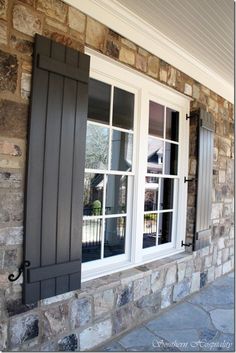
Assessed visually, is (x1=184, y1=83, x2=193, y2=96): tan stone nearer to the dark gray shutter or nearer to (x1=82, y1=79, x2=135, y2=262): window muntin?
the dark gray shutter

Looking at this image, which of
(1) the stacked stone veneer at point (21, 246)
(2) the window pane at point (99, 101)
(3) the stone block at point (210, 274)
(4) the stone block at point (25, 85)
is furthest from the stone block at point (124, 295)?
(4) the stone block at point (25, 85)

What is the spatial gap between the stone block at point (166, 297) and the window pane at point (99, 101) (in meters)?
1.97

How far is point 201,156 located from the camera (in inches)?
147

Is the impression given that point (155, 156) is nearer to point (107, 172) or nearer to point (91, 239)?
point (107, 172)

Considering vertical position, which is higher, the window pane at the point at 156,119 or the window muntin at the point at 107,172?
the window pane at the point at 156,119

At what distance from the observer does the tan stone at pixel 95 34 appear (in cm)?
242

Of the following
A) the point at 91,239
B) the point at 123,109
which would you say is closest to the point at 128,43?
the point at 123,109

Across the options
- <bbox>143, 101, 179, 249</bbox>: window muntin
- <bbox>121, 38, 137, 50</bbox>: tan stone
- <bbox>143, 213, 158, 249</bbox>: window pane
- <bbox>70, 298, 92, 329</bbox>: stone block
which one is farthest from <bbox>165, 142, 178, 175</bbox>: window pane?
<bbox>70, 298, 92, 329</bbox>: stone block

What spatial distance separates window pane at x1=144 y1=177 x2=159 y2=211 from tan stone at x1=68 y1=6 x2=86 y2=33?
5.54 ft

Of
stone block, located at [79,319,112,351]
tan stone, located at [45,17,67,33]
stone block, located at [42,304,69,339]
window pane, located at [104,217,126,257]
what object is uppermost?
tan stone, located at [45,17,67,33]

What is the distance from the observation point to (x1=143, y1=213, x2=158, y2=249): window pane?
3.27 m

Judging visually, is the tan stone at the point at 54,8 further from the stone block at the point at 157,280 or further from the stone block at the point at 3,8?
the stone block at the point at 157,280

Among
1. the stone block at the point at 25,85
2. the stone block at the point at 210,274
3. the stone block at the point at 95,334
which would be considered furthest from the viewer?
the stone block at the point at 210,274

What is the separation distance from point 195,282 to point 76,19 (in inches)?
130
